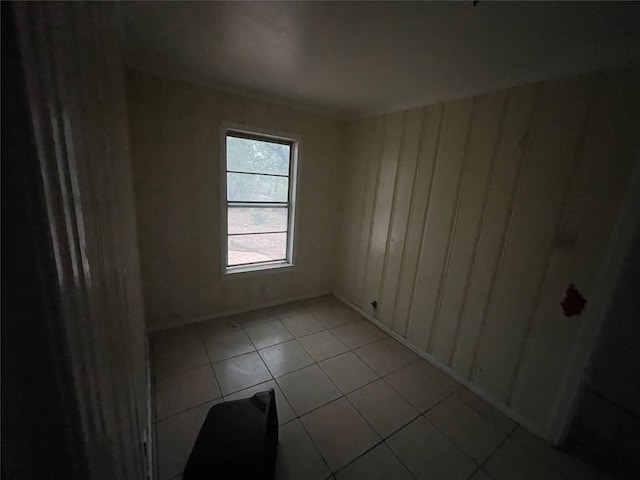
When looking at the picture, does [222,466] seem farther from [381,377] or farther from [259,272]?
[259,272]

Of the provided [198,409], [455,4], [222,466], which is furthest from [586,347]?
[198,409]

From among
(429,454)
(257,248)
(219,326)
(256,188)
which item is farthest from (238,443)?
(256,188)

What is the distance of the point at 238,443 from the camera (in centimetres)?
125

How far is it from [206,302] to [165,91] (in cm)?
206

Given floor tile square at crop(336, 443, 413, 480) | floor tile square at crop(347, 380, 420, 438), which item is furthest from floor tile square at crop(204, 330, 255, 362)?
floor tile square at crop(336, 443, 413, 480)

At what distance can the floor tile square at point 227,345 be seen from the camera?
7.40 feet

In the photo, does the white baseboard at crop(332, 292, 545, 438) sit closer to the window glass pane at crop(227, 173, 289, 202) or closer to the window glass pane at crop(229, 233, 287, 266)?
the window glass pane at crop(229, 233, 287, 266)

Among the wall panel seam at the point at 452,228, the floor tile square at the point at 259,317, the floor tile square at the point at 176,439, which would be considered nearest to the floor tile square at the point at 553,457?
the wall panel seam at the point at 452,228

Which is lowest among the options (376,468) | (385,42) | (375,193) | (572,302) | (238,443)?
(376,468)

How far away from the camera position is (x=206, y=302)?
9.02 feet

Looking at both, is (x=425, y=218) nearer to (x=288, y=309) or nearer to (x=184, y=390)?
(x=288, y=309)

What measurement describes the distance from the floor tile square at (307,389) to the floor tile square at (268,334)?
18.7 inches

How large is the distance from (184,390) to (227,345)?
22.1 inches

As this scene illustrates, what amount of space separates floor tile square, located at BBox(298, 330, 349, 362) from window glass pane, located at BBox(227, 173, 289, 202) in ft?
5.29
